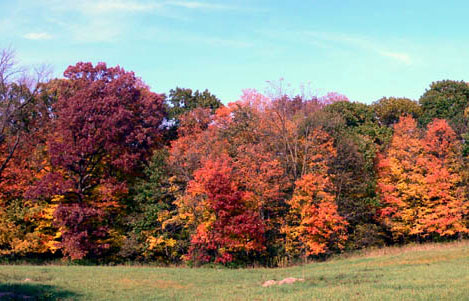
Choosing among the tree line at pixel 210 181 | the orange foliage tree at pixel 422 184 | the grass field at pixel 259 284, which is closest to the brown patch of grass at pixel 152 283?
the grass field at pixel 259 284

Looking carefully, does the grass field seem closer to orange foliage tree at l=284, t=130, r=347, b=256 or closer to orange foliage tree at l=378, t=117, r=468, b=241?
orange foliage tree at l=284, t=130, r=347, b=256

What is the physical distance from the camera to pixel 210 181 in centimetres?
3941

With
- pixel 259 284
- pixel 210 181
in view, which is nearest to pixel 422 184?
pixel 210 181

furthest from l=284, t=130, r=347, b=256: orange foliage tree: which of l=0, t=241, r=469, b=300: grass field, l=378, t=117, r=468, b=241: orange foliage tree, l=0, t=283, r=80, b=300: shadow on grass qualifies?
l=0, t=283, r=80, b=300: shadow on grass

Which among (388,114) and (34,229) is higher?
(388,114)

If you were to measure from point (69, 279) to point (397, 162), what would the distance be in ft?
113

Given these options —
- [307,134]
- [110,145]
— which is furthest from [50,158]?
[307,134]

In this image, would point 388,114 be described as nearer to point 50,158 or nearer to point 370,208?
point 370,208

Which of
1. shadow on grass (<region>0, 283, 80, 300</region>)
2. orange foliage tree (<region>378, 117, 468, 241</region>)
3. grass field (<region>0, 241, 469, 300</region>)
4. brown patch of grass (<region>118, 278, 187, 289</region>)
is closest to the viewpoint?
grass field (<region>0, 241, 469, 300</region>)

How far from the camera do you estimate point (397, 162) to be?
48.8 m

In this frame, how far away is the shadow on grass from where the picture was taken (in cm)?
1970

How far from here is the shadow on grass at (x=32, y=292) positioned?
19.7 meters

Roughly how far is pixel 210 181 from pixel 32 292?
19.9 metres

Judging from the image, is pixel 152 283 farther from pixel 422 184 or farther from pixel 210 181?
pixel 422 184
